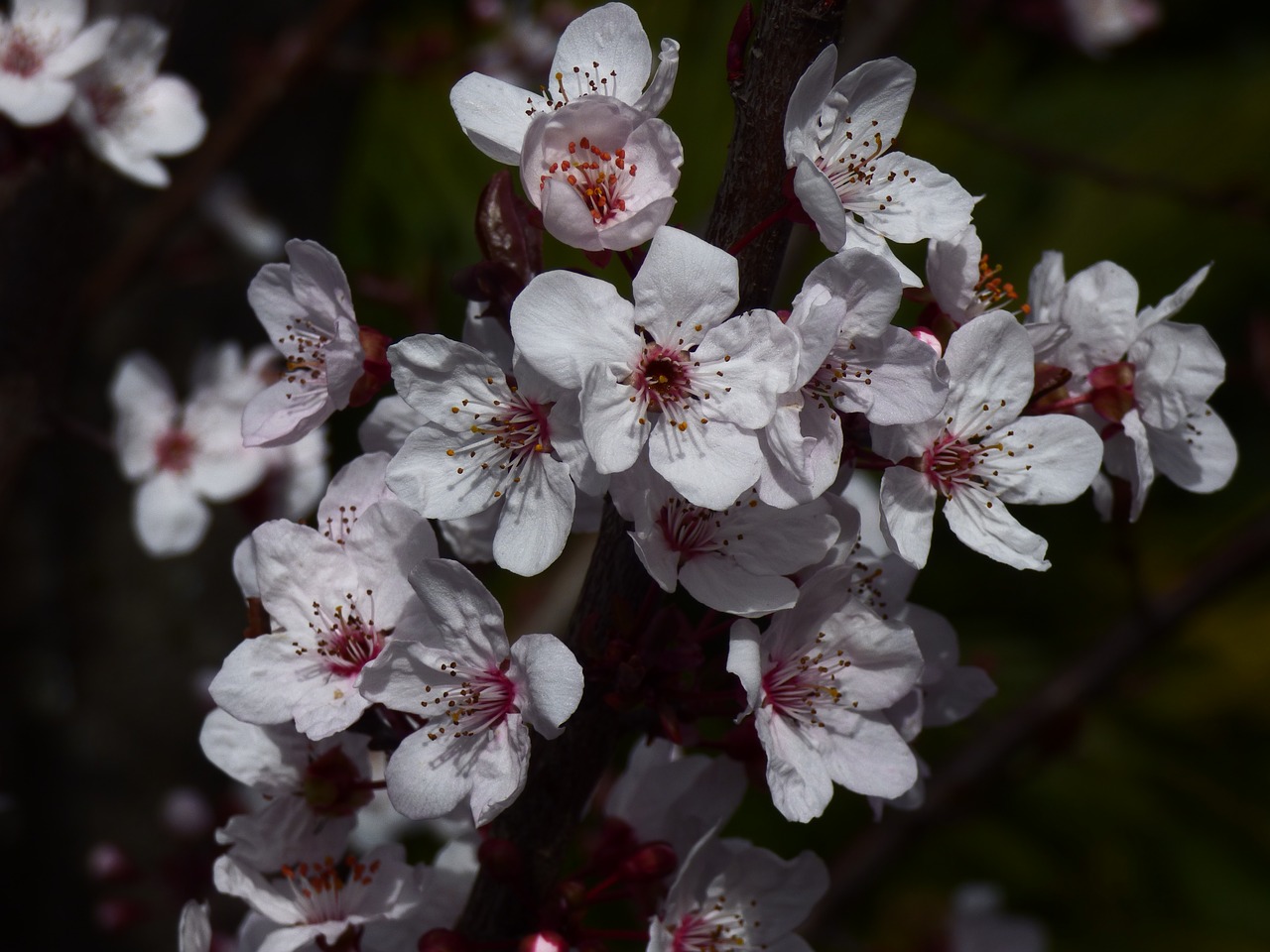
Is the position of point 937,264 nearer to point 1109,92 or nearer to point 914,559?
point 914,559

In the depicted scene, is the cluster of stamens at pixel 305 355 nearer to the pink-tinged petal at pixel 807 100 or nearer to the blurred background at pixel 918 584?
the pink-tinged petal at pixel 807 100

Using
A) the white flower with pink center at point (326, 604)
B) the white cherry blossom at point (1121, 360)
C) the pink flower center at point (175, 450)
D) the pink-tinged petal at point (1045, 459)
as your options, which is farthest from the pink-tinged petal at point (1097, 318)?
the pink flower center at point (175, 450)

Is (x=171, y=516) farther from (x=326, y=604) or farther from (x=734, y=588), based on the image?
(x=734, y=588)

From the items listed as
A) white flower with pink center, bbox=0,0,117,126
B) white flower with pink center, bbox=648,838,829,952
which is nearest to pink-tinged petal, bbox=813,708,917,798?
white flower with pink center, bbox=648,838,829,952

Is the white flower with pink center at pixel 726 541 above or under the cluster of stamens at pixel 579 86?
under

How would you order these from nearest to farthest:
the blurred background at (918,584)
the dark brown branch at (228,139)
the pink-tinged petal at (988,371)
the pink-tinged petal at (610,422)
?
1. the pink-tinged petal at (610,422)
2. the pink-tinged petal at (988,371)
3. the dark brown branch at (228,139)
4. the blurred background at (918,584)

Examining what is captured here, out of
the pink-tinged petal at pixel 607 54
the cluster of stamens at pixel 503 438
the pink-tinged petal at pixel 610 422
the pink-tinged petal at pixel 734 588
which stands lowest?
the pink-tinged petal at pixel 734 588

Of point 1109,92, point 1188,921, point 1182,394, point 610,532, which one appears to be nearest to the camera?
point 610,532

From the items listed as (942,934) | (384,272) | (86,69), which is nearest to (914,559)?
(86,69)
